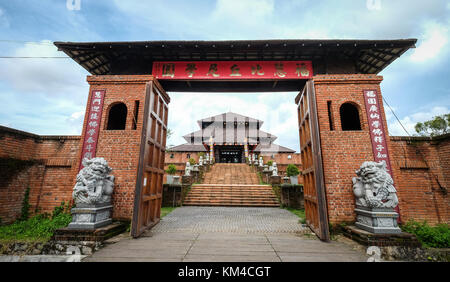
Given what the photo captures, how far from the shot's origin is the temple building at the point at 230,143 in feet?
79.3

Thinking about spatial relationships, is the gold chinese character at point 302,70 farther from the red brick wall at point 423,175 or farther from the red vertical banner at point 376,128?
the red brick wall at point 423,175

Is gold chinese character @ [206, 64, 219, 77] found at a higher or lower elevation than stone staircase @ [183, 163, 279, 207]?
higher

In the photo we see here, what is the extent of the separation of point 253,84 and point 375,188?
4.47 meters

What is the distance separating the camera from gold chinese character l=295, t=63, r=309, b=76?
19.1ft

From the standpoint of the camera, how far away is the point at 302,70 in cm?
584

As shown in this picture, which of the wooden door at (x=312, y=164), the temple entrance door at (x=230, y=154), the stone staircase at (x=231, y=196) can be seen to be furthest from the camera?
the temple entrance door at (x=230, y=154)

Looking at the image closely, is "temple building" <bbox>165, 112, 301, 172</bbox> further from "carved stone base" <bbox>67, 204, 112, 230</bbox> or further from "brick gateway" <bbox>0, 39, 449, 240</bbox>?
"carved stone base" <bbox>67, 204, 112, 230</bbox>

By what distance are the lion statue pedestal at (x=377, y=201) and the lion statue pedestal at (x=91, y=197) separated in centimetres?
595

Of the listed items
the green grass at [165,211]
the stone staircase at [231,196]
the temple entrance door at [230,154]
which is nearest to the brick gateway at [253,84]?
the green grass at [165,211]

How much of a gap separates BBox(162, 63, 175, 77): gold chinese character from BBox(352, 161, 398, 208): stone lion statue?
582 centimetres

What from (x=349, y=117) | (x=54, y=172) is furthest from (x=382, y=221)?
(x=54, y=172)

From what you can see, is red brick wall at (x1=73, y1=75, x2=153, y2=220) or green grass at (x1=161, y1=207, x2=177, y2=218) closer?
red brick wall at (x1=73, y1=75, x2=153, y2=220)

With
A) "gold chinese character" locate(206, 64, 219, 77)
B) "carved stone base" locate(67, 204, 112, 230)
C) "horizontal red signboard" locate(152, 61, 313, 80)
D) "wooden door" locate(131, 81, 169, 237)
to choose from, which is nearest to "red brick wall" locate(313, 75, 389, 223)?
"horizontal red signboard" locate(152, 61, 313, 80)

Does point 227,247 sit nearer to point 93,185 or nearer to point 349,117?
point 93,185
